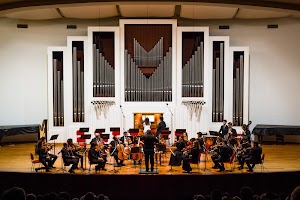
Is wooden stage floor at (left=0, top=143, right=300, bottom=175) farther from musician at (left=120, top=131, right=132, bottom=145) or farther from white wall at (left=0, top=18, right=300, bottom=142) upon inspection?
white wall at (left=0, top=18, right=300, bottom=142)

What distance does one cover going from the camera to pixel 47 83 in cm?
1644

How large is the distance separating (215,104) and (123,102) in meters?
3.75

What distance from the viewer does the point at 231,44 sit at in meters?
16.6

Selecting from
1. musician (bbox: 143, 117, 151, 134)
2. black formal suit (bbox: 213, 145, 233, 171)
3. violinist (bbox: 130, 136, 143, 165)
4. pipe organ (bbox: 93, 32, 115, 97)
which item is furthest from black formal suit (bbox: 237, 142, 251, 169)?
pipe organ (bbox: 93, 32, 115, 97)

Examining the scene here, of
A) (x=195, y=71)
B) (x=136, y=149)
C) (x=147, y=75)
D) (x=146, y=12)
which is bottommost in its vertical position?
(x=136, y=149)

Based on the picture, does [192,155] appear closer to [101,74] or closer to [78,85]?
[101,74]

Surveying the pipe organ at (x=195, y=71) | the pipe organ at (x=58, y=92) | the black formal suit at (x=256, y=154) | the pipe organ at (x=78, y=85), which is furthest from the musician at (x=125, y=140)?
the pipe organ at (x=58, y=92)

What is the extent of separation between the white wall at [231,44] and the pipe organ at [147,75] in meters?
0.96

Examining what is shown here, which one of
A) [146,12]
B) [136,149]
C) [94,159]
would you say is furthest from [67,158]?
[146,12]

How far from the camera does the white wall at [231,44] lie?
1628 centimetres

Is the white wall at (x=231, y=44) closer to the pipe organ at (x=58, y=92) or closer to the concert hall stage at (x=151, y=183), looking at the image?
the pipe organ at (x=58, y=92)

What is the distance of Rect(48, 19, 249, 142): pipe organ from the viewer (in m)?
15.5

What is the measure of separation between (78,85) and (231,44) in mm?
6704

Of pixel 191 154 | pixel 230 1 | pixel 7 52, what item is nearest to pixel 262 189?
pixel 191 154
